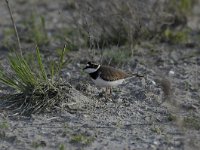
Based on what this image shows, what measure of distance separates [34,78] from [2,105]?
0.54 meters

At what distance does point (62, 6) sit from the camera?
12656 mm

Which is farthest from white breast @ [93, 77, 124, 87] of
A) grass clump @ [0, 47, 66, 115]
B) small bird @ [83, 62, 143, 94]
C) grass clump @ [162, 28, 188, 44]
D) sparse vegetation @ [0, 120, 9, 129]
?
grass clump @ [162, 28, 188, 44]

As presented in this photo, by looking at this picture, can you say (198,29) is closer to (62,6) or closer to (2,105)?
(62,6)

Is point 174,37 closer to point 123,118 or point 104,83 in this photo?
point 104,83

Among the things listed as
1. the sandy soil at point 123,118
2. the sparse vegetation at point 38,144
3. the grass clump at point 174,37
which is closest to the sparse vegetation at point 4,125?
the sandy soil at point 123,118

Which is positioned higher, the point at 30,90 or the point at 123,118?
the point at 30,90

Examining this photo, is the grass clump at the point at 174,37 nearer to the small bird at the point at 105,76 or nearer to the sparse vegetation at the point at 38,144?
the small bird at the point at 105,76

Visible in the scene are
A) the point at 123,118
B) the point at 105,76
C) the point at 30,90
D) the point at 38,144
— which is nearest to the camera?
the point at 38,144

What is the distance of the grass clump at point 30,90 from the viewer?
23.1ft

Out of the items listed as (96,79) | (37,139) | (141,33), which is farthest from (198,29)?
(37,139)

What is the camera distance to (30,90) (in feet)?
23.4

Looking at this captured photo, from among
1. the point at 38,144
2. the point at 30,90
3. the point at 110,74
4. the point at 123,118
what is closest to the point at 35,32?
the point at 110,74

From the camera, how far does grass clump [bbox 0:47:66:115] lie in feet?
23.1

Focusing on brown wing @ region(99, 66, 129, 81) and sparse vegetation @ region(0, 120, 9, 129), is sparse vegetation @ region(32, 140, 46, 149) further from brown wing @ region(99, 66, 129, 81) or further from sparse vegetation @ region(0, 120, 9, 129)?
brown wing @ region(99, 66, 129, 81)
